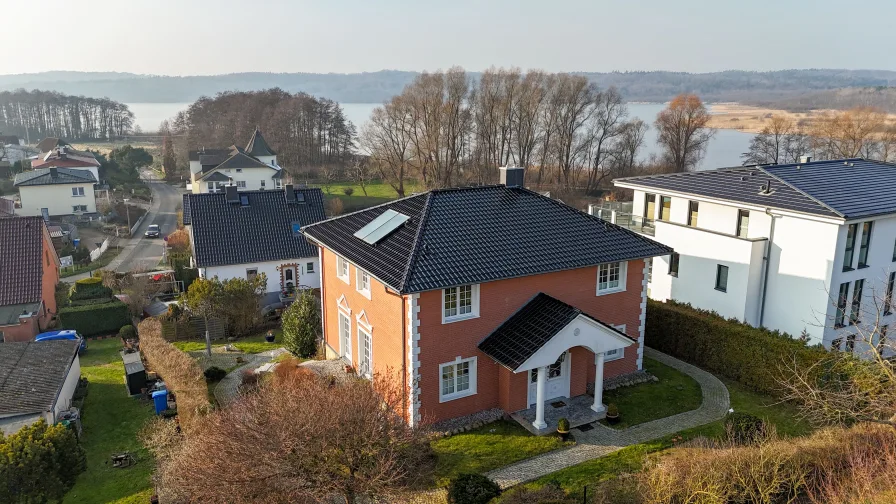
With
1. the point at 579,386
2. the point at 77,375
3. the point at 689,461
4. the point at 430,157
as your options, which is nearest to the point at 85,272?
the point at 77,375

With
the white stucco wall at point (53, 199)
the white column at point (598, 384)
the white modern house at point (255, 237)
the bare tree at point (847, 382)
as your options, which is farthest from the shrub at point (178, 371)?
the white stucco wall at point (53, 199)

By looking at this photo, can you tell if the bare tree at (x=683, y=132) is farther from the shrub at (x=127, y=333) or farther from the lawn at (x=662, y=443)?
the shrub at (x=127, y=333)

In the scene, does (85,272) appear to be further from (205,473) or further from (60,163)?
(205,473)

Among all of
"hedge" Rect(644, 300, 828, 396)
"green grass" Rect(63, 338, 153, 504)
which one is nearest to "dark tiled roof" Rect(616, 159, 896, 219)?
"hedge" Rect(644, 300, 828, 396)

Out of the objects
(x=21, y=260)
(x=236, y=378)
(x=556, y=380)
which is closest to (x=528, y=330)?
(x=556, y=380)

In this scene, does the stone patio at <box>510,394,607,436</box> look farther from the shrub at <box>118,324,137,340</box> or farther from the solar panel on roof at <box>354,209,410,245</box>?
the shrub at <box>118,324,137,340</box>
